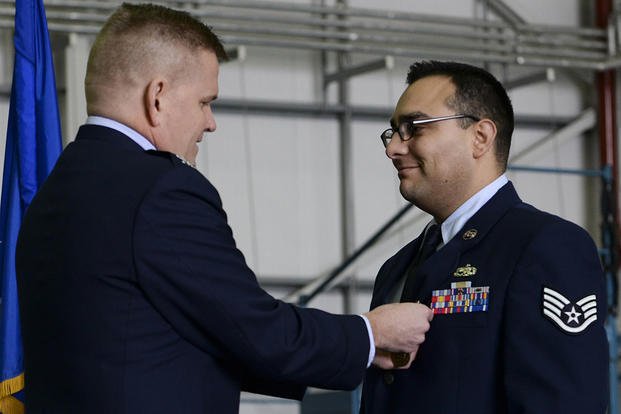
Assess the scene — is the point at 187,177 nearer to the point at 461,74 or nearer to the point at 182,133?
the point at 182,133

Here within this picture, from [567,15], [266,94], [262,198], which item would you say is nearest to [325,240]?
[262,198]

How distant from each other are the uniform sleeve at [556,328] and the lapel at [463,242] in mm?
174

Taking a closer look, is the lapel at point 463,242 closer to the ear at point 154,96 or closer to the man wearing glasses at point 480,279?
the man wearing glasses at point 480,279

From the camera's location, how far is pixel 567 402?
2.32 meters

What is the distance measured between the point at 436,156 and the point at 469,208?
Answer: 146 millimetres

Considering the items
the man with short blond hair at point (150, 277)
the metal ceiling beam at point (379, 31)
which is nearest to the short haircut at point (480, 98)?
the man with short blond hair at point (150, 277)

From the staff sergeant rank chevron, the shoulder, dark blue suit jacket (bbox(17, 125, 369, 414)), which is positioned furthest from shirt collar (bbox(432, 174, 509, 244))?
dark blue suit jacket (bbox(17, 125, 369, 414))

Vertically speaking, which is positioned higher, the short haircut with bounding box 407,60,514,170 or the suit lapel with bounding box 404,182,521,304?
the short haircut with bounding box 407,60,514,170

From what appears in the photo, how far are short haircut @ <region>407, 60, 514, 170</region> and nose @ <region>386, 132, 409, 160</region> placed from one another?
14 cm

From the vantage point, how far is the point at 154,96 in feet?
7.61

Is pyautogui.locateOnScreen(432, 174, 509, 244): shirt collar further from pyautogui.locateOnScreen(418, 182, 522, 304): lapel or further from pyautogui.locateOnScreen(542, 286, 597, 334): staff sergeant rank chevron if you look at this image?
pyautogui.locateOnScreen(542, 286, 597, 334): staff sergeant rank chevron

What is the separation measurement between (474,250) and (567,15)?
7932 millimetres

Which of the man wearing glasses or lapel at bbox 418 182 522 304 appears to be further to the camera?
lapel at bbox 418 182 522 304

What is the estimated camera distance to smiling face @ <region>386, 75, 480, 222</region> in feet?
8.83
